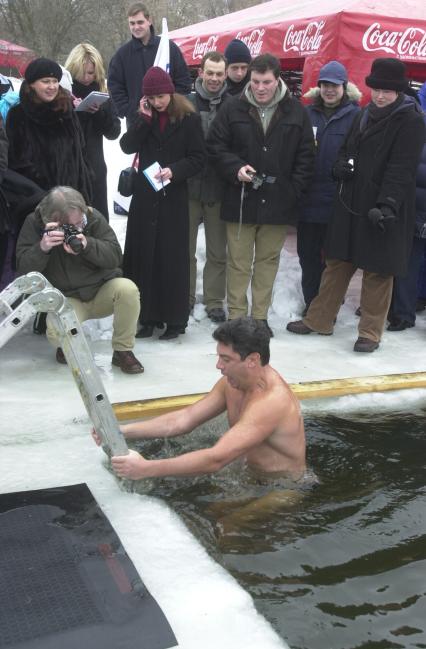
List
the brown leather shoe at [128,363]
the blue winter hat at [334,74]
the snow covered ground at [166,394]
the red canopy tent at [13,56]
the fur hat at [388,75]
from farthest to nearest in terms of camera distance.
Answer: the red canopy tent at [13,56]
the blue winter hat at [334,74]
the fur hat at [388,75]
the brown leather shoe at [128,363]
the snow covered ground at [166,394]

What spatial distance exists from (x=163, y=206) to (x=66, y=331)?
9.16 feet

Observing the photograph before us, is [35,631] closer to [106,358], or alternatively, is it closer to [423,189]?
[106,358]

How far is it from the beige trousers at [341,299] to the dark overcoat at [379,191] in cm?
15

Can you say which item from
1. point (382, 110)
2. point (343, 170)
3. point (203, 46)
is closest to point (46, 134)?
point (343, 170)

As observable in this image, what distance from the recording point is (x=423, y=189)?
20.1ft

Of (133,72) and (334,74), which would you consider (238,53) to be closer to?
(334,74)

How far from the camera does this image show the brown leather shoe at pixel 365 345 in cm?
598

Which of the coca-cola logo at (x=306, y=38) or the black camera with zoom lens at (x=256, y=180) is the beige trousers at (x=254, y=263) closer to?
the black camera with zoom lens at (x=256, y=180)

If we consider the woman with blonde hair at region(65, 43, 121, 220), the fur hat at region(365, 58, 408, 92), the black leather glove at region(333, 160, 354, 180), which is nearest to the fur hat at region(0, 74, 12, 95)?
the woman with blonde hair at region(65, 43, 121, 220)

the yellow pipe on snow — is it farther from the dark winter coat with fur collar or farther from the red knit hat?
the red knit hat

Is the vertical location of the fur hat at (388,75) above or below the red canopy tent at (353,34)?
below

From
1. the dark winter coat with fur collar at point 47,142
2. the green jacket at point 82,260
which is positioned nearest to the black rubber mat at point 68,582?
the green jacket at point 82,260

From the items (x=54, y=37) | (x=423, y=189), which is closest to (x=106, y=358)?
(x=423, y=189)

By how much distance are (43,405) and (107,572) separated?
1804mm
